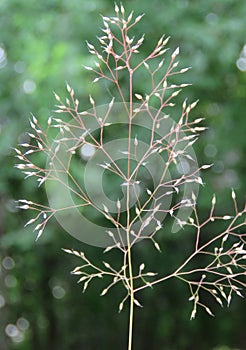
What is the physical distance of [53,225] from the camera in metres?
3.89

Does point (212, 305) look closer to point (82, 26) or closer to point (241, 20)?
point (241, 20)

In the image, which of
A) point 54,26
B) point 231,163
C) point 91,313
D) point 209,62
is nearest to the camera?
point 54,26

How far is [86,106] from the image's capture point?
2.73m

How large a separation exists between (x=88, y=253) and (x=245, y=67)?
1748 millimetres

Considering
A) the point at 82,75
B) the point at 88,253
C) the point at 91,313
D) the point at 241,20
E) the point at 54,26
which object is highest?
the point at 241,20

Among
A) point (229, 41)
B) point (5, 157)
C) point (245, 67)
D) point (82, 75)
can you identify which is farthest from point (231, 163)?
point (82, 75)

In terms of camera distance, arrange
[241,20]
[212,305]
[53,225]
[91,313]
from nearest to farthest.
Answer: [241,20] < [53,225] < [212,305] < [91,313]

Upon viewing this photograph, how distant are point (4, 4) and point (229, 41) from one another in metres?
1.09

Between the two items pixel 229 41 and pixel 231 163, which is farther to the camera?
pixel 231 163

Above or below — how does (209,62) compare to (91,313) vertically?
above

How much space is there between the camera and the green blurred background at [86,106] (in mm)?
2588

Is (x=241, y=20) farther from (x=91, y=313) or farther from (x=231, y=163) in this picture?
(x=91, y=313)

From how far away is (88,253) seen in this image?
15.0ft

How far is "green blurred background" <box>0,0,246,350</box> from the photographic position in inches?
102
